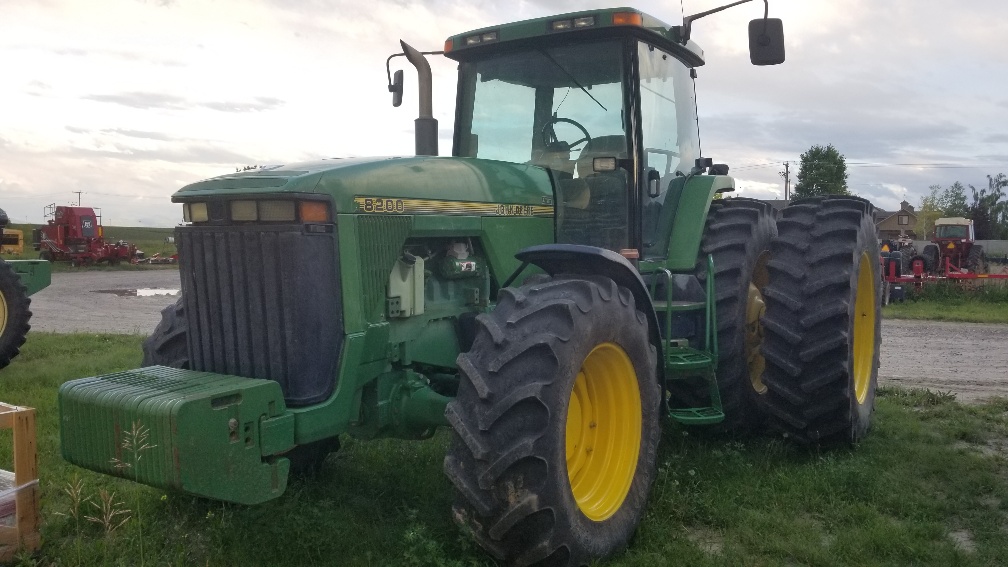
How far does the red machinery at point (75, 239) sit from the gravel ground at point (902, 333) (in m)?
5.64

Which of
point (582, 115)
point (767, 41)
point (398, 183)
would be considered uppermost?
point (767, 41)

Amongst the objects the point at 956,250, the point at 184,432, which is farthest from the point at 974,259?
the point at 184,432

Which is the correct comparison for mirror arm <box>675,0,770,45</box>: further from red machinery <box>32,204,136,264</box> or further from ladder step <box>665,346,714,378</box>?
red machinery <box>32,204,136,264</box>

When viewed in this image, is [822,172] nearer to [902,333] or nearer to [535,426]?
[902,333]

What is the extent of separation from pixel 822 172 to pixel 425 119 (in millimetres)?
58903

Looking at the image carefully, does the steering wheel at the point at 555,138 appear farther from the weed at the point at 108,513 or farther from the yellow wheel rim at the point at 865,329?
the weed at the point at 108,513

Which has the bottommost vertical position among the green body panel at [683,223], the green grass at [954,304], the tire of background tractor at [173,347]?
the green grass at [954,304]

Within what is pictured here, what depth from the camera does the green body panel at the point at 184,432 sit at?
3.16 m

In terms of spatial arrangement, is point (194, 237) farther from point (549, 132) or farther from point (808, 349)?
point (808, 349)

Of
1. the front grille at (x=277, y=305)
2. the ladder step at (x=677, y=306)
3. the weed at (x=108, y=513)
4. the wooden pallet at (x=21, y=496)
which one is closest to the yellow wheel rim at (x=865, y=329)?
the ladder step at (x=677, y=306)

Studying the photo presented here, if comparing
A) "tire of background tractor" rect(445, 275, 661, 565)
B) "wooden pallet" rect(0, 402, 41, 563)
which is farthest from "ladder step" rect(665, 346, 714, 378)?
"wooden pallet" rect(0, 402, 41, 563)

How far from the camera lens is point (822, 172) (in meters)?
59.3

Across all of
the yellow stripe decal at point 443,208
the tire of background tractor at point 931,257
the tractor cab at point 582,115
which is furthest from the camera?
the tire of background tractor at point 931,257

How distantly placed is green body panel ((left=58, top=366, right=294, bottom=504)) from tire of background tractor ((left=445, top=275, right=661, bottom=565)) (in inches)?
29.4
